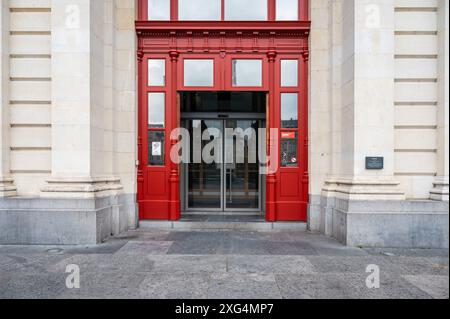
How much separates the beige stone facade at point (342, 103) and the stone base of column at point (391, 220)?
0.04 m

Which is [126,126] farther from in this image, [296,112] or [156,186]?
[296,112]

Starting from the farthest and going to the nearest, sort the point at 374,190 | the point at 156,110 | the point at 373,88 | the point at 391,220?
the point at 156,110, the point at 373,88, the point at 374,190, the point at 391,220

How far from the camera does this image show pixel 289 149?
8.69m

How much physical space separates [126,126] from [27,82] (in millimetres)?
2474

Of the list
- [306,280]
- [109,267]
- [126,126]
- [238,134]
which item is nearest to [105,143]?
[126,126]

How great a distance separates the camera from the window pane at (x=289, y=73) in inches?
342

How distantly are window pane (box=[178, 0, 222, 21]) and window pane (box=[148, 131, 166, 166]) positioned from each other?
10.9 feet

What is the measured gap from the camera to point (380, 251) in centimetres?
654

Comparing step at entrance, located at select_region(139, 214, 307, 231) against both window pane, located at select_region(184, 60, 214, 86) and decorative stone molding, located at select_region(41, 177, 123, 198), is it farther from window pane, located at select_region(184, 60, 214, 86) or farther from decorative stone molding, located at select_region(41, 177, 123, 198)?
window pane, located at select_region(184, 60, 214, 86)

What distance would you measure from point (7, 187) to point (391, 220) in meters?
8.77

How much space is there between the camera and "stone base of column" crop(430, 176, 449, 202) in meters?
6.93

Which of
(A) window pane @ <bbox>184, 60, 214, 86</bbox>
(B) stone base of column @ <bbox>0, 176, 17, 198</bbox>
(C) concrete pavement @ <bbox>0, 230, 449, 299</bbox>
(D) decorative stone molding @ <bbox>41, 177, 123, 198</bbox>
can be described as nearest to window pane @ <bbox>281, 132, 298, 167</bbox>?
(C) concrete pavement @ <bbox>0, 230, 449, 299</bbox>

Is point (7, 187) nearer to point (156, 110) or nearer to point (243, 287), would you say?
point (156, 110)

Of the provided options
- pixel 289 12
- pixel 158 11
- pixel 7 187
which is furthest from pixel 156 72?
pixel 7 187
